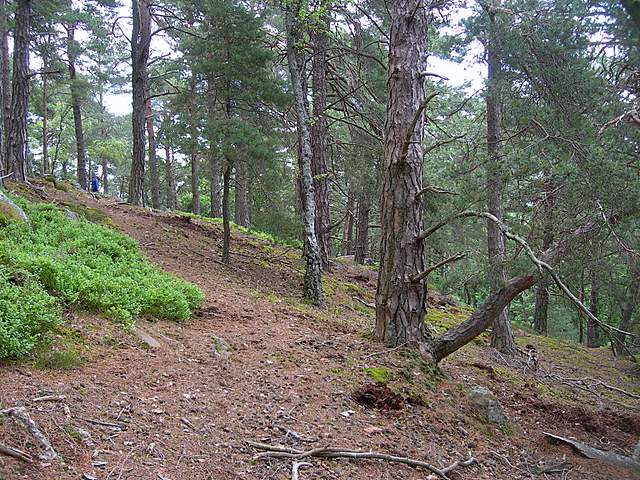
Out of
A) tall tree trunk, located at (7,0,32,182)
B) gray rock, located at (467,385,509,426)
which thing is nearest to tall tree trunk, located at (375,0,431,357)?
gray rock, located at (467,385,509,426)

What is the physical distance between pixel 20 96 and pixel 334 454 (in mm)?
12342

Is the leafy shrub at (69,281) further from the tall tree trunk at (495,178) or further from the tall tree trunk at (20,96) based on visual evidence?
the tall tree trunk at (20,96)

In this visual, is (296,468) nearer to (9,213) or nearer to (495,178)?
(495,178)

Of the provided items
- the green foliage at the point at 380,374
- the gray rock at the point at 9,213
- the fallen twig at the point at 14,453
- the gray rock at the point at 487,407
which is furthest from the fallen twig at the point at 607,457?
the gray rock at the point at 9,213

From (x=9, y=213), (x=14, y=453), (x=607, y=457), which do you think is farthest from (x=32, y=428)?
(x=9, y=213)

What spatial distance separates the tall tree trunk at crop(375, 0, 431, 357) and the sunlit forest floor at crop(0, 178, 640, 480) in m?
0.37

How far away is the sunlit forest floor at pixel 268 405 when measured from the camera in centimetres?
326

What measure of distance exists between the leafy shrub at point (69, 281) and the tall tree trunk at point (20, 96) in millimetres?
4351

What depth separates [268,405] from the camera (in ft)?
14.3

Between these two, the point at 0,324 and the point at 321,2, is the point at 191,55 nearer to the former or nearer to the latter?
the point at 321,2

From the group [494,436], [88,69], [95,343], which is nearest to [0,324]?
[95,343]

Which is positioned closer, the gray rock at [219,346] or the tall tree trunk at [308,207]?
the gray rock at [219,346]

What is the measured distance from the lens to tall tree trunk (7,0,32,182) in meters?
12.0

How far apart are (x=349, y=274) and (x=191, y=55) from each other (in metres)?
7.25
